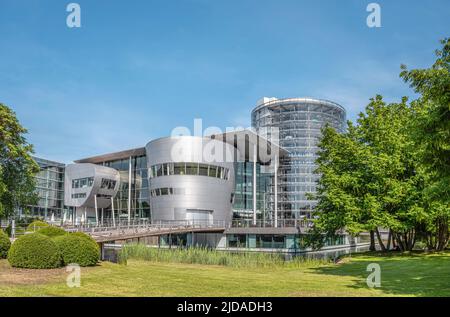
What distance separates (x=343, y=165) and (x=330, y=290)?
68.3 ft

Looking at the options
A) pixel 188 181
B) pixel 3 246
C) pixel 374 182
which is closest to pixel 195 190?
pixel 188 181

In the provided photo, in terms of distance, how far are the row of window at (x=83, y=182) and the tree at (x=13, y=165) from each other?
719 inches

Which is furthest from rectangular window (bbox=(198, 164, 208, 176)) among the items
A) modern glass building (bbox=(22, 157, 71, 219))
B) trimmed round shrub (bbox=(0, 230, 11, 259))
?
modern glass building (bbox=(22, 157, 71, 219))

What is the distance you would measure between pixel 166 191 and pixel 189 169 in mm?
4239

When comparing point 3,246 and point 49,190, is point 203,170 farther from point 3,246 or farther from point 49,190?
point 49,190

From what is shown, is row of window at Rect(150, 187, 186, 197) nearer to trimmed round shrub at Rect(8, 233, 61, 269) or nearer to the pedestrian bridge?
the pedestrian bridge

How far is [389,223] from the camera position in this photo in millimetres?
27906

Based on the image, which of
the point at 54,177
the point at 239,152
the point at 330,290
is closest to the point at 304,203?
the point at 239,152

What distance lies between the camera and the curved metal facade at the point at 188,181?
55.0 metres

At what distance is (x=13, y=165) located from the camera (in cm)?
4206

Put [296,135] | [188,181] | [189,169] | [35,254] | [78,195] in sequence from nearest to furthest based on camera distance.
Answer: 1. [35,254]
2. [188,181]
3. [189,169]
4. [78,195]
5. [296,135]

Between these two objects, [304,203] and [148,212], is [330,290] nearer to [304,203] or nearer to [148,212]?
[148,212]

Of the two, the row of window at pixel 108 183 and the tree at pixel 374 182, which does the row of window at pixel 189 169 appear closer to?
the row of window at pixel 108 183

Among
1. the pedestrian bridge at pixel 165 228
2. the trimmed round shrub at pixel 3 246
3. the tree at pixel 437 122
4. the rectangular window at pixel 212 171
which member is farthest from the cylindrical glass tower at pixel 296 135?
the tree at pixel 437 122
